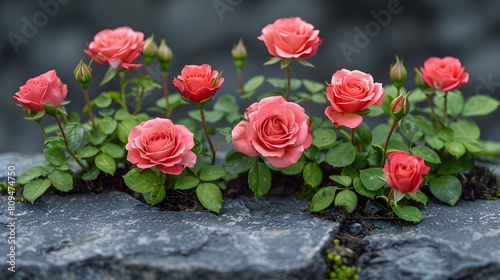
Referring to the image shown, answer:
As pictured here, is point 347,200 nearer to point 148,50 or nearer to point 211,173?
point 211,173

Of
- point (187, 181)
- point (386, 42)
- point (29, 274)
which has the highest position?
point (386, 42)

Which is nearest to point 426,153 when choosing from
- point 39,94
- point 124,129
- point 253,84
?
point 253,84

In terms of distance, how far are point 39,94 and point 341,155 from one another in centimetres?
82

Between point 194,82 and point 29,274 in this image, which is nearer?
point 29,274

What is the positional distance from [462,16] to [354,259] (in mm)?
1831

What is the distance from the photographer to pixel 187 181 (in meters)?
1.81

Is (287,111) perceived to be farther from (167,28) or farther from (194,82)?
(167,28)

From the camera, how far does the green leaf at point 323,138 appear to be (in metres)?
1.92

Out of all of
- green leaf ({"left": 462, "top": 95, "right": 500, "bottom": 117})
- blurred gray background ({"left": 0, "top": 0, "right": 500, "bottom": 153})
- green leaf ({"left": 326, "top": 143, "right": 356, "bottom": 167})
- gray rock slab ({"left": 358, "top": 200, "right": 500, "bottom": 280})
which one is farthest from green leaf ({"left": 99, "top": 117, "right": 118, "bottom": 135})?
blurred gray background ({"left": 0, "top": 0, "right": 500, "bottom": 153})

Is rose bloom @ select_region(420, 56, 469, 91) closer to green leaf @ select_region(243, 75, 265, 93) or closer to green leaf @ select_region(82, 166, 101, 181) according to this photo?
green leaf @ select_region(243, 75, 265, 93)

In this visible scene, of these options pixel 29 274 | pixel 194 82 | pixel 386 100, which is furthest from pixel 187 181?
pixel 386 100

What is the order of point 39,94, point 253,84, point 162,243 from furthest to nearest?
point 253,84, point 39,94, point 162,243

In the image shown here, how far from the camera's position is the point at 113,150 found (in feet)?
6.23

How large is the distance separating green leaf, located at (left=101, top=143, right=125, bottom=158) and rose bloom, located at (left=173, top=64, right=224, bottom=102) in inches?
10.8
